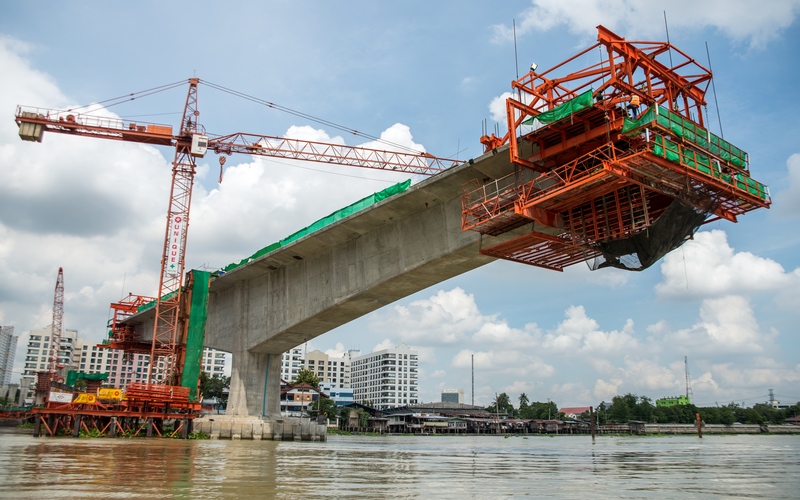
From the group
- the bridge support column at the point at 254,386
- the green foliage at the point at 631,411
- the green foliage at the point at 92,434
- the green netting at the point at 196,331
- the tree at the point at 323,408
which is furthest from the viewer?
the green foliage at the point at 631,411

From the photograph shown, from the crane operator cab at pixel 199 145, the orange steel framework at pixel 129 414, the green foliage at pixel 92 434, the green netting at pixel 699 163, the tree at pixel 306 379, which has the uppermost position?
the crane operator cab at pixel 199 145

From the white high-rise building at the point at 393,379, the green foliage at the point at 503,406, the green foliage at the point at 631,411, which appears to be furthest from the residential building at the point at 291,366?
the green foliage at the point at 631,411

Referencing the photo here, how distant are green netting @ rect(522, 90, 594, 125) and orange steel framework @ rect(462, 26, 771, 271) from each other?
0.04 m

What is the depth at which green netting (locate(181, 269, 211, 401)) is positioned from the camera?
127ft

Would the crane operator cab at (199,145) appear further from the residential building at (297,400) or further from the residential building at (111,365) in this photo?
the residential building at (111,365)

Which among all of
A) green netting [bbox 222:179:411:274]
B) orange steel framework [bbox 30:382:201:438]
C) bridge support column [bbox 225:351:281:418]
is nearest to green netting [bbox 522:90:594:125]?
green netting [bbox 222:179:411:274]

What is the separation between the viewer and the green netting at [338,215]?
27.1m

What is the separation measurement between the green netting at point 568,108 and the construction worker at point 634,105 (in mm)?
1389

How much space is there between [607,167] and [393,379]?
17501 cm

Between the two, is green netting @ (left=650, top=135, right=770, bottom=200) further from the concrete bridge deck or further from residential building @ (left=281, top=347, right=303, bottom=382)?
residential building @ (left=281, top=347, right=303, bottom=382)

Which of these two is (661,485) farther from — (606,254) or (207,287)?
(207,287)

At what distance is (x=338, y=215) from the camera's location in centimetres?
2998

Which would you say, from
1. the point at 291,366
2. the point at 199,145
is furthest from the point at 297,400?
the point at 291,366

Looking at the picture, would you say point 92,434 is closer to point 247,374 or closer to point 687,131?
point 247,374
